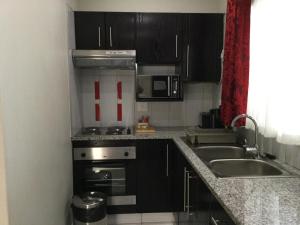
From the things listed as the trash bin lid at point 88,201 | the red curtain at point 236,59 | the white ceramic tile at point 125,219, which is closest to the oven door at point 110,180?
the white ceramic tile at point 125,219

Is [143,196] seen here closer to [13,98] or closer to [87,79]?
[87,79]

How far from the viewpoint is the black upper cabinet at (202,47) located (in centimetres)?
286

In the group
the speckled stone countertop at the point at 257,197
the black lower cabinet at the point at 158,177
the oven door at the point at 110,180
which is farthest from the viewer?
the oven door at the point at 110,180

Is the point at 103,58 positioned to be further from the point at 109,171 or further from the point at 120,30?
the point at 109,171

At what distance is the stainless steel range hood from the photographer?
8.73ft

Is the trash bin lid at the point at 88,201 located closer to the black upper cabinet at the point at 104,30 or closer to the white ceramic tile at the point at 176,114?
the white ceramic tile at the point at 176,114

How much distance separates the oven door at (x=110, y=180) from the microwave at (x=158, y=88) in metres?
0.74

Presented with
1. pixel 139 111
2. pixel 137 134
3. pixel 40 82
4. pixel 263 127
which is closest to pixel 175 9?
pixel 139 111

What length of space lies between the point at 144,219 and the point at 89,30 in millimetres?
2110

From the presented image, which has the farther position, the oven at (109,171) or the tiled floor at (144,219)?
the tiled floor at (144,219)

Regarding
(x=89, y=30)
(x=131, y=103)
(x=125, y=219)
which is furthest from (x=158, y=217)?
(x=89, y=30)

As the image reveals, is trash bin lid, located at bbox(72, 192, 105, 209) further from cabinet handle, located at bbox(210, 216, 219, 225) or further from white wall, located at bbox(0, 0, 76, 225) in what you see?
cabinet handle, located at bbox(210, 216, 219, 225)

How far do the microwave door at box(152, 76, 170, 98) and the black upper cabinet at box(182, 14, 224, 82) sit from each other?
0.21m

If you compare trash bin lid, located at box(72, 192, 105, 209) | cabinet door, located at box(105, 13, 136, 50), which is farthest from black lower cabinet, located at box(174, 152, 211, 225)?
cabinet door, located at box(105, 13, 136, 50)
